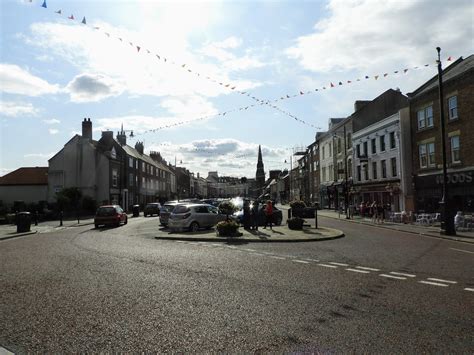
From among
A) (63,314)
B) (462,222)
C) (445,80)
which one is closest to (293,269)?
(63,314)

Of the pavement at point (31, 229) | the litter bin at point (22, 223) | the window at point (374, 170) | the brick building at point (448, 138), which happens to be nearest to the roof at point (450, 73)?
the brick building at point (448, 138)

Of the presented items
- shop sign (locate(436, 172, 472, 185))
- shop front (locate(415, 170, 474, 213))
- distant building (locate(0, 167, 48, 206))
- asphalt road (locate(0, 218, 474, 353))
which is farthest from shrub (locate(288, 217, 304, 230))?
distant building (locate(0, 167, 48, 206))

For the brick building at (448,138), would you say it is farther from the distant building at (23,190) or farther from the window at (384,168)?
the distant building at (23,190)

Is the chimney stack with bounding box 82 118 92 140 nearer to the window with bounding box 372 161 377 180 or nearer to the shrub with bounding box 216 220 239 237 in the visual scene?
the window with bounding box 372 161 377 180

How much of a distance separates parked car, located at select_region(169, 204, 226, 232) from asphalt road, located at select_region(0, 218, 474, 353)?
1052 centimetres

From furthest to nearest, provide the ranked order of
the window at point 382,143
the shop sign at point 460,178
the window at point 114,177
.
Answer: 1. the window at point 114,177
2. the window at point 382,143
3. the shop sign at point 460,178

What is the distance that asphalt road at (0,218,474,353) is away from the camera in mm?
5238

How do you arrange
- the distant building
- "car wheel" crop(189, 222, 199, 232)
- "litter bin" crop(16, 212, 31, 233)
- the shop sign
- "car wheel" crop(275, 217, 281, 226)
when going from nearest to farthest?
1. "car wheel" crop(189, 222, 199, 232)
2. "litter bin" crop(16, 212, 31, 233)
3. the shop sign
4. "car wheel" crop(275, 217, 281, 226)
5. the distant building

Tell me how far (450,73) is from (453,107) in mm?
3694

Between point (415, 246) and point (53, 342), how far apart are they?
14274 mm

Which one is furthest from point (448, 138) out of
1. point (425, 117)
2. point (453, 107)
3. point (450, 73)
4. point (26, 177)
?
point (26, 177)

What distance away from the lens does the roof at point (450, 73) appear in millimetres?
27695

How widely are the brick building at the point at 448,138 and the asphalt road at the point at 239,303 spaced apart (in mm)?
17086

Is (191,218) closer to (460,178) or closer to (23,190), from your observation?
(460,178)
